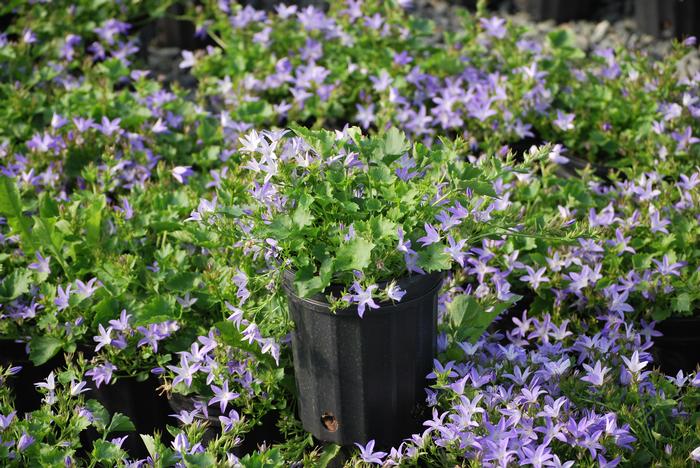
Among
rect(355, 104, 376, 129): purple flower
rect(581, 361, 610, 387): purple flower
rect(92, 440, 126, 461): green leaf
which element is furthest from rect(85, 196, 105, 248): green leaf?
rect(581, 361, 610, 387): purple flower

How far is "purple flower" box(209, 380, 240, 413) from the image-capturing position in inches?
92.6

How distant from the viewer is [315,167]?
215cm

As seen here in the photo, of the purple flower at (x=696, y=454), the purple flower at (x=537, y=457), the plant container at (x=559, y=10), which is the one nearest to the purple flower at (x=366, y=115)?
the purple flower at (x=537, y=457)

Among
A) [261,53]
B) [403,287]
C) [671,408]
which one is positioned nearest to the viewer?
[403,287]

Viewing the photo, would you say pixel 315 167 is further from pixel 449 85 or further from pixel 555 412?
pixel 449 85

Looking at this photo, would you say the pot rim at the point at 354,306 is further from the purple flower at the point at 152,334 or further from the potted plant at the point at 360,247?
the purple flower at the point at 152,334

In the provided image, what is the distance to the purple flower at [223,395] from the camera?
2.35 meters

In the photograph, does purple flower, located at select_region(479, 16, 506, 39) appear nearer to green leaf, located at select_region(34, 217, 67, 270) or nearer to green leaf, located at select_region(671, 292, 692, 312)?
green leaf, located at select_region(671, 292, 692, 312)

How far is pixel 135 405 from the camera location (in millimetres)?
2674

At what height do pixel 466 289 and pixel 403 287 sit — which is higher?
pixel 403 287

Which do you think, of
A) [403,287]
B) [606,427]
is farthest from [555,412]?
[403,287]

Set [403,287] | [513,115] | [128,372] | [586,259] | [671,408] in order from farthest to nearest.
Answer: [513,115], [586,259], [128,372], [671,408], [403,287]

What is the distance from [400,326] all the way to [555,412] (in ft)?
1.35

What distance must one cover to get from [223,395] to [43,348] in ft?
1.99
